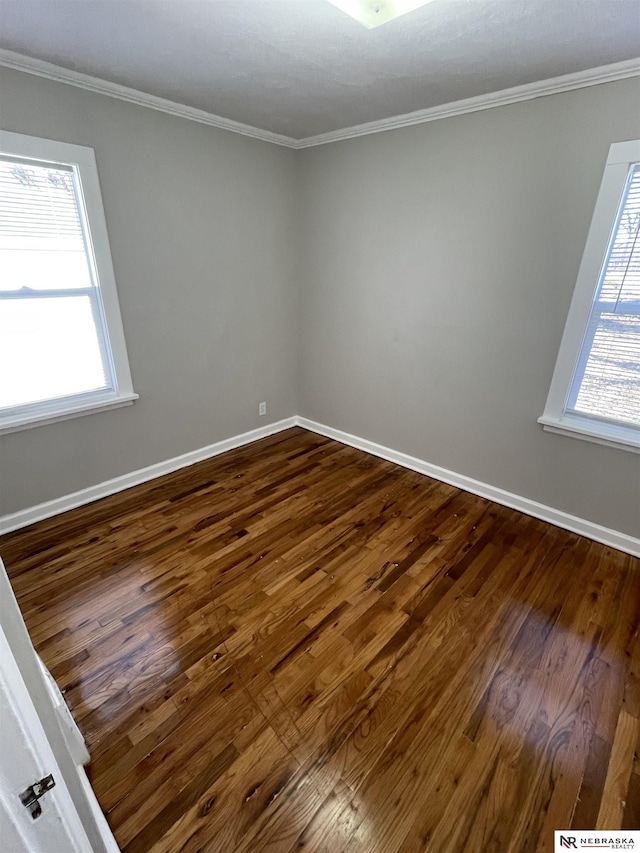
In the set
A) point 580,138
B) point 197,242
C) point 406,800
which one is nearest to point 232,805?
point 406,800

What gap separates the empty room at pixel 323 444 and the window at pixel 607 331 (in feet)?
0.05

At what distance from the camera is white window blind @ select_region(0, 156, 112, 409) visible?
2.07 m

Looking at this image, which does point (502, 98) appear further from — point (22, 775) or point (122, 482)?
point (122, 482)

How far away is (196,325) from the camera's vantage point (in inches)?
116

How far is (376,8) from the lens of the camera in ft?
4.65

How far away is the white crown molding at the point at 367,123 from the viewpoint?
185cm

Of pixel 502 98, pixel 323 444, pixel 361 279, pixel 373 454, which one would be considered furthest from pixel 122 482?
pixel 502 98

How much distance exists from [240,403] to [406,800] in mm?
2773

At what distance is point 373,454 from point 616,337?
1.87 m

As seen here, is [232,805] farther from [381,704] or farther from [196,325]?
[196,325]

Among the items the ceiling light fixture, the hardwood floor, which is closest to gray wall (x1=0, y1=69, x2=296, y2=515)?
the hardwood floor

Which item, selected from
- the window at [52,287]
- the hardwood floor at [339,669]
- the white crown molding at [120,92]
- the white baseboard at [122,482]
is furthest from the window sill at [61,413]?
the white crown molding at [120,92]

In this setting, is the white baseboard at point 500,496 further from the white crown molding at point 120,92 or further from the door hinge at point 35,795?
the door hinge at point 35,795

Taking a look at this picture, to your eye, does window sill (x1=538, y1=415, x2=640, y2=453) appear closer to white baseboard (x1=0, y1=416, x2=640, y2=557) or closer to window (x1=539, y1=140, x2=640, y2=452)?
window (x1=539, y1=140, x2=640, y2=452)
